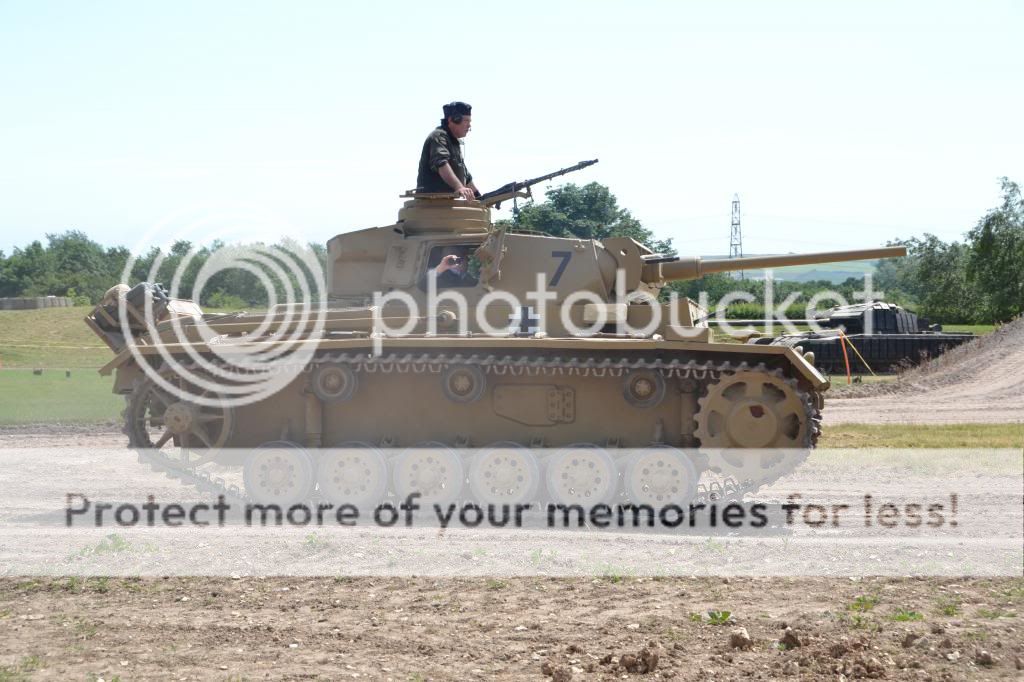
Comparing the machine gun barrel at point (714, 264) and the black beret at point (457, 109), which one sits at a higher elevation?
the black beret at point (457, 109)

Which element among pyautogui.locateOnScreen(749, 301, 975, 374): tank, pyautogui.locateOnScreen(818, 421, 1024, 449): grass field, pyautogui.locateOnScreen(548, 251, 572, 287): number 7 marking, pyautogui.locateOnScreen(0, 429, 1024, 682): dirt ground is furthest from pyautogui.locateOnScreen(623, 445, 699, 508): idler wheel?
pyautogui.locateOnScreen(749, 301, 975, 374): tank

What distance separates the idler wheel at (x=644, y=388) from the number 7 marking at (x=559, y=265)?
1.79 metres

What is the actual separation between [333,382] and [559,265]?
335cm

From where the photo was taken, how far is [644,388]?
13.7 metres

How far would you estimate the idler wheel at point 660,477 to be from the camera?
1344cm

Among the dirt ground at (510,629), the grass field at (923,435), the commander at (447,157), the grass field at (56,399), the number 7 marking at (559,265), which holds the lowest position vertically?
the dirt ground at (510,629)

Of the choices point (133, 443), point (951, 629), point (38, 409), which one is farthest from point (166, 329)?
point (38, 409)

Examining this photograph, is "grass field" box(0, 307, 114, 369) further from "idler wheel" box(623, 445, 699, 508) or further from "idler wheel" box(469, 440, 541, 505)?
"idler wheel" box(623, 445, 699, 508)

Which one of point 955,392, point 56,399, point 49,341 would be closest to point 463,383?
point 56,399

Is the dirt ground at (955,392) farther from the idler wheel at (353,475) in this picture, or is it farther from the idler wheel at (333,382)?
the idler wheel at (333,382)

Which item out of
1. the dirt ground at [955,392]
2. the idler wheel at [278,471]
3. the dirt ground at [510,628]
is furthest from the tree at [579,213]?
the dirt ground at [510,628]

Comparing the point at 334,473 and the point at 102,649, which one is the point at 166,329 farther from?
the point at 102,649

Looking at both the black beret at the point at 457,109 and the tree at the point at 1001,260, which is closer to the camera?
the black beret at the point at 457,109

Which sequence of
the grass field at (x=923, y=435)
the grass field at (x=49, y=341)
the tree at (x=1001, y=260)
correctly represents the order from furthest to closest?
1. the tree at (x=1001, y=260)
2. the grass field at (x=49, y=341)
3. the grass field at (x=923, y=435)
